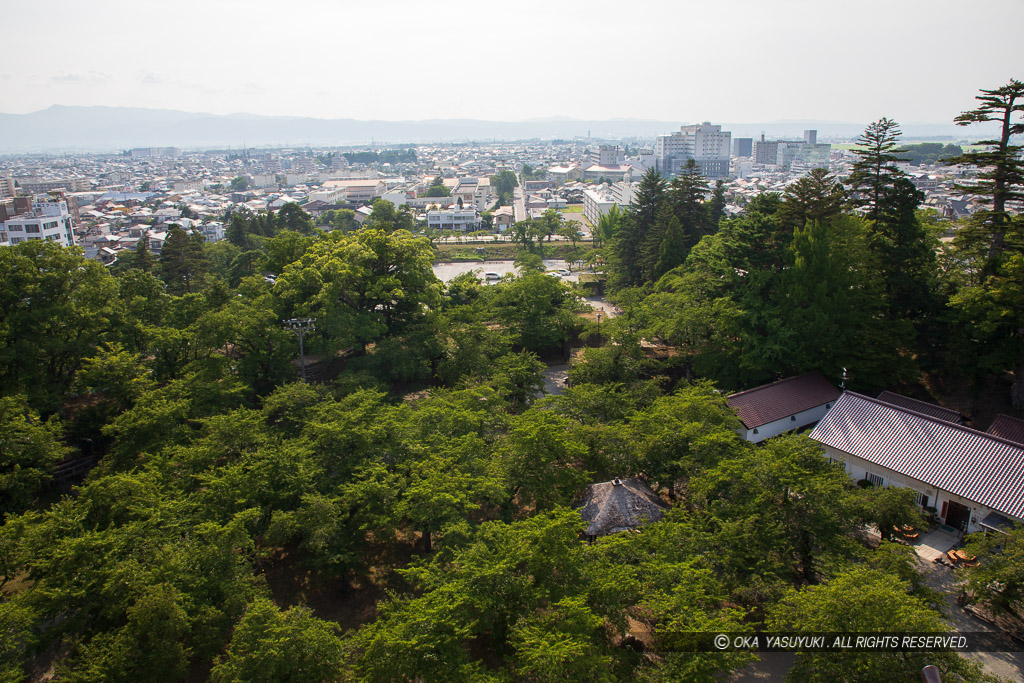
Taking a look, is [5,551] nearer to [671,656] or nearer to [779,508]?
[671,656]

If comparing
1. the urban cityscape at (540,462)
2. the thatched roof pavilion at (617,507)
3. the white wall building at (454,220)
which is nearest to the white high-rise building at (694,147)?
the white wall building at (454,220)

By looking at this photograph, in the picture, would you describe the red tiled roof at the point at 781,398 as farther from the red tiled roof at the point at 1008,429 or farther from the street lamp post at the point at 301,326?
the street lamp post at the point at 301,326

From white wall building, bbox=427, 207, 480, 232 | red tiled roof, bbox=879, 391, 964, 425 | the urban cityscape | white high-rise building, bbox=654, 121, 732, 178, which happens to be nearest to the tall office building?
white high-rise building, bbox=654, 121, 732, 178

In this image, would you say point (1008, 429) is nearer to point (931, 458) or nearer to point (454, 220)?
point (931, 458)

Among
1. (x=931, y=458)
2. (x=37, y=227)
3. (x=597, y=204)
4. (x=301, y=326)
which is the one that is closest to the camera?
(x=931, y=458)

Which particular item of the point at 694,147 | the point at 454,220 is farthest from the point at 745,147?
the point at 454,220
